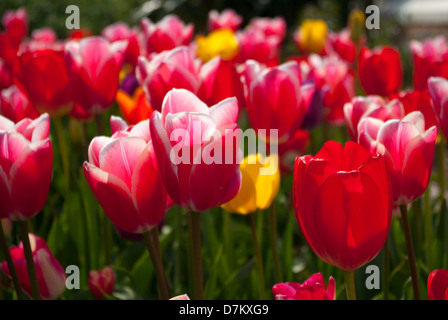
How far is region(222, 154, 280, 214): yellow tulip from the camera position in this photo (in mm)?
1168

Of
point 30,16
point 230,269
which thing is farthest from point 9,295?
point 30,16

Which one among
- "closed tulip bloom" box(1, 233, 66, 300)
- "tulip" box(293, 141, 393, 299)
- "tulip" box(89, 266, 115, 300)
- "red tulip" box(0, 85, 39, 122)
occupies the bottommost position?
"tulip" box(89, 266, 115, 300)

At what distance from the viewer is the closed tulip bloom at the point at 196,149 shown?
0.78 m

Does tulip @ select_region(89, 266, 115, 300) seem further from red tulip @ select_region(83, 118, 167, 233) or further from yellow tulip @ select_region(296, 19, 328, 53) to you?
yellow tulip @ select_region(296, 19, 328, 53)

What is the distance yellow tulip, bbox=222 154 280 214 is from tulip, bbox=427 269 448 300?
1.48 ft

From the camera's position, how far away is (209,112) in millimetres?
844

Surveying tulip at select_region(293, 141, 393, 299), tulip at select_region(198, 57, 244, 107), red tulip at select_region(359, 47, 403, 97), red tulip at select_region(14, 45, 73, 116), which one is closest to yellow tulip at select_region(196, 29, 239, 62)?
red tulip at select_region(359, 47, 403, 97)

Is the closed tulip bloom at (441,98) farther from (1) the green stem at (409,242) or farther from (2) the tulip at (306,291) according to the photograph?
(2) the tulip at (306,291)

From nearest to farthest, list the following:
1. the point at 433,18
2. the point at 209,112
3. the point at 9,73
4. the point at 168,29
A: the point at 209,112, the point at 168,29, the point at 9,73, the point at 433,18

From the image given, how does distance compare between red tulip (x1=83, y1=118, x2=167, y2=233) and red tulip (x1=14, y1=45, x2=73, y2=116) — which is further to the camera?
red tulip (x1=14, y1=45, x2=73, y2=116)

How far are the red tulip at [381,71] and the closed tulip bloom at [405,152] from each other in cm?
76

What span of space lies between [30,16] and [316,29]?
3158 mm

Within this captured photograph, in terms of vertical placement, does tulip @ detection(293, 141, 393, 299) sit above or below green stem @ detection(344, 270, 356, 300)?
above
